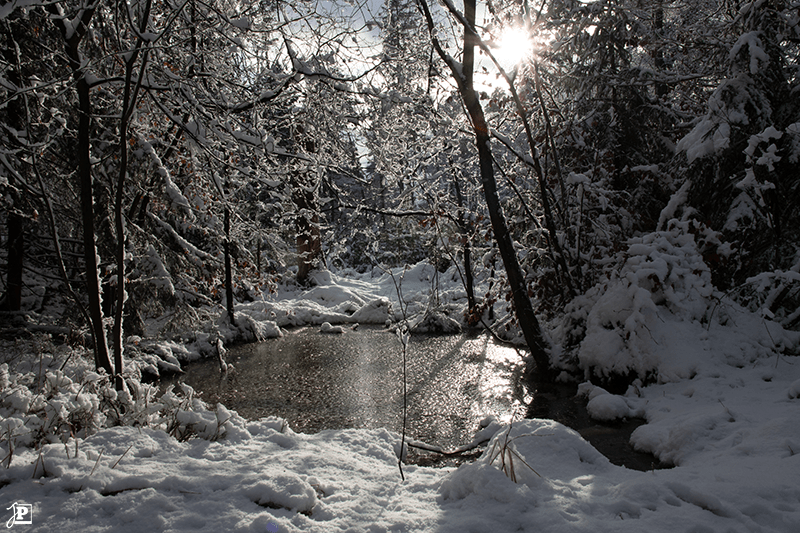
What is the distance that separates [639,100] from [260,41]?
797 centimetres

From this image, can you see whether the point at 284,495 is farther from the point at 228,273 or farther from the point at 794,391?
the point at 228,273

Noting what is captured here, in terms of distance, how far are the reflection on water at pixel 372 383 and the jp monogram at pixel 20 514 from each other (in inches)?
131

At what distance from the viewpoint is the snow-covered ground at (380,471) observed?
6.86 feet

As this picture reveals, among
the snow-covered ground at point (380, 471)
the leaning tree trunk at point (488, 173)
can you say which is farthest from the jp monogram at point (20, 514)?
the leaning tree trunk at point (488, 173)

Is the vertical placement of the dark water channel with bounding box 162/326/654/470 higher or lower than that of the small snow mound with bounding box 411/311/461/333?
lower

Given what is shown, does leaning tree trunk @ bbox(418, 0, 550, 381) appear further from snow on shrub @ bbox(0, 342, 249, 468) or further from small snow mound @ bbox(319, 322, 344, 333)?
small snow mound @ bbox(319, 322, 344, 333)

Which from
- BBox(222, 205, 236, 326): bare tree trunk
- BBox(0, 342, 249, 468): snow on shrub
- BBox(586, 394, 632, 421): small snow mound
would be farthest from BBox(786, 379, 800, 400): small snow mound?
BBox(222, 205, 236, 326): bare tree trunk

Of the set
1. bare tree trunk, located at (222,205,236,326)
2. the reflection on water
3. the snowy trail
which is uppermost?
bare tree trunk, located at (222,205,236,326)

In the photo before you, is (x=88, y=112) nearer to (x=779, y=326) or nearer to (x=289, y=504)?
(x=289, y=504)

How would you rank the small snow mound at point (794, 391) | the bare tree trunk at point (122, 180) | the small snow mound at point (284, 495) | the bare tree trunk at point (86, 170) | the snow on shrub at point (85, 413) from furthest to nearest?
the small snow mound at point (794, 391) → the bare tree trunk at point (86, 170) → the bare tree trunk at point (122, 180) → the snow on shrub at point (85, 413) → the small snow mound at point (284, 495)

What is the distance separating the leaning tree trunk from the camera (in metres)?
5.88

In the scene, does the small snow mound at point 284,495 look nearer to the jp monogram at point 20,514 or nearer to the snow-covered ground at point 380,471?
the snow-covered ground at point 380,471

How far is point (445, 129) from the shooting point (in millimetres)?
6207

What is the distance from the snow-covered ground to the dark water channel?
882 millimetres
